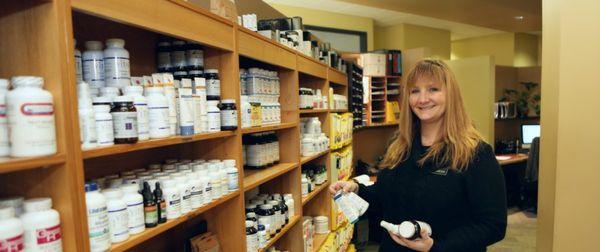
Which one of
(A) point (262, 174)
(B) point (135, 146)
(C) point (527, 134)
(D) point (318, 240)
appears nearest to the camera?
(B) point (135, 146)

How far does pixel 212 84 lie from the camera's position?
1537 millimetres

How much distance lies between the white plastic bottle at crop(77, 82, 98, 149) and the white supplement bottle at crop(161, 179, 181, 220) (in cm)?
34

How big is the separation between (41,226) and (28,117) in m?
0.25

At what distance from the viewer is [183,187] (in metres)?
1.28

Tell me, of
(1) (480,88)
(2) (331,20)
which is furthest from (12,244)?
(1) (480,88)

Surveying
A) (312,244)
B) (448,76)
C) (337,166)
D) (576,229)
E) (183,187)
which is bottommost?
(312,244)

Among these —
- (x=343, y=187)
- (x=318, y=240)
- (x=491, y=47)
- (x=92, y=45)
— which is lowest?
(x=318, y=240)

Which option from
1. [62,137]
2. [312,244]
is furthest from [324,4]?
[62,137]

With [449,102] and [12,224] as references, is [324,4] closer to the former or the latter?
[449,102]

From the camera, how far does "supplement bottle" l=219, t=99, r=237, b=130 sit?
5.14 feet

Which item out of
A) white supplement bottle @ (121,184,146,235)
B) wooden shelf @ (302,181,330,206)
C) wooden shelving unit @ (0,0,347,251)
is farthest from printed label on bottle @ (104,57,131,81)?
wooden shelf @ (302,181,330,206)

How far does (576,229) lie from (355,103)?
236cm

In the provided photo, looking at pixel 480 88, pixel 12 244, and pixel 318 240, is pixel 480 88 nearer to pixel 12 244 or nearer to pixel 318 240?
pixel 318 240

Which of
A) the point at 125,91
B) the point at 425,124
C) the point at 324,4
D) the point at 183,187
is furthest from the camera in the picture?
the point at 324,4
